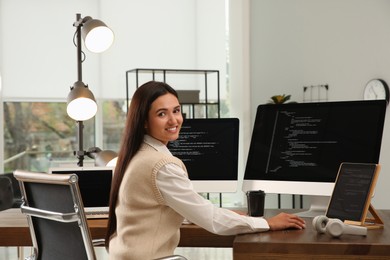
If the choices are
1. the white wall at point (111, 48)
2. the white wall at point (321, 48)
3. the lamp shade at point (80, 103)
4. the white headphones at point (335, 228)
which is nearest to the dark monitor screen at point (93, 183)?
the lamp shade at point (80, 103)

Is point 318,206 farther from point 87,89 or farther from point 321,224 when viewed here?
point 87,89

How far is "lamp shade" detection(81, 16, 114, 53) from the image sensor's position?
4.04 m

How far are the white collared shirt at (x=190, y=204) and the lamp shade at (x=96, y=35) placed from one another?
1652 mm

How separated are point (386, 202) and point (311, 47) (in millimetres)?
1883

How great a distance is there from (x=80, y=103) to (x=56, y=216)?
5.09 ft

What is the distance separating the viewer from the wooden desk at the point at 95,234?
115 inches

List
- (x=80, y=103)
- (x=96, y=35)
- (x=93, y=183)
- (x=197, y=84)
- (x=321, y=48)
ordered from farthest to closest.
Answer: (x=197, y=84)
(x=321, y=48)
(x=96, y=35)
(x=80, y=103)
(x=93, y=183)

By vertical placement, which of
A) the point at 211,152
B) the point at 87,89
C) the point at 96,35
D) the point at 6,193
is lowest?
the point at 6,193

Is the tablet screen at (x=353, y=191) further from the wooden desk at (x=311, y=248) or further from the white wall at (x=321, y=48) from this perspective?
the white wall at (x=321, y=48)

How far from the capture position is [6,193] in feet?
20.1

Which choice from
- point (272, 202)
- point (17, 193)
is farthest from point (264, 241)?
point (272, 202)

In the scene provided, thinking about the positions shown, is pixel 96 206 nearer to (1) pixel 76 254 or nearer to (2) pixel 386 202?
(1) pixel 76 254

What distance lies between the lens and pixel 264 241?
2486 millimetres

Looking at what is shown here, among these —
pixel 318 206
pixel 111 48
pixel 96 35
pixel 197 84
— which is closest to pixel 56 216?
pixel 318 206
